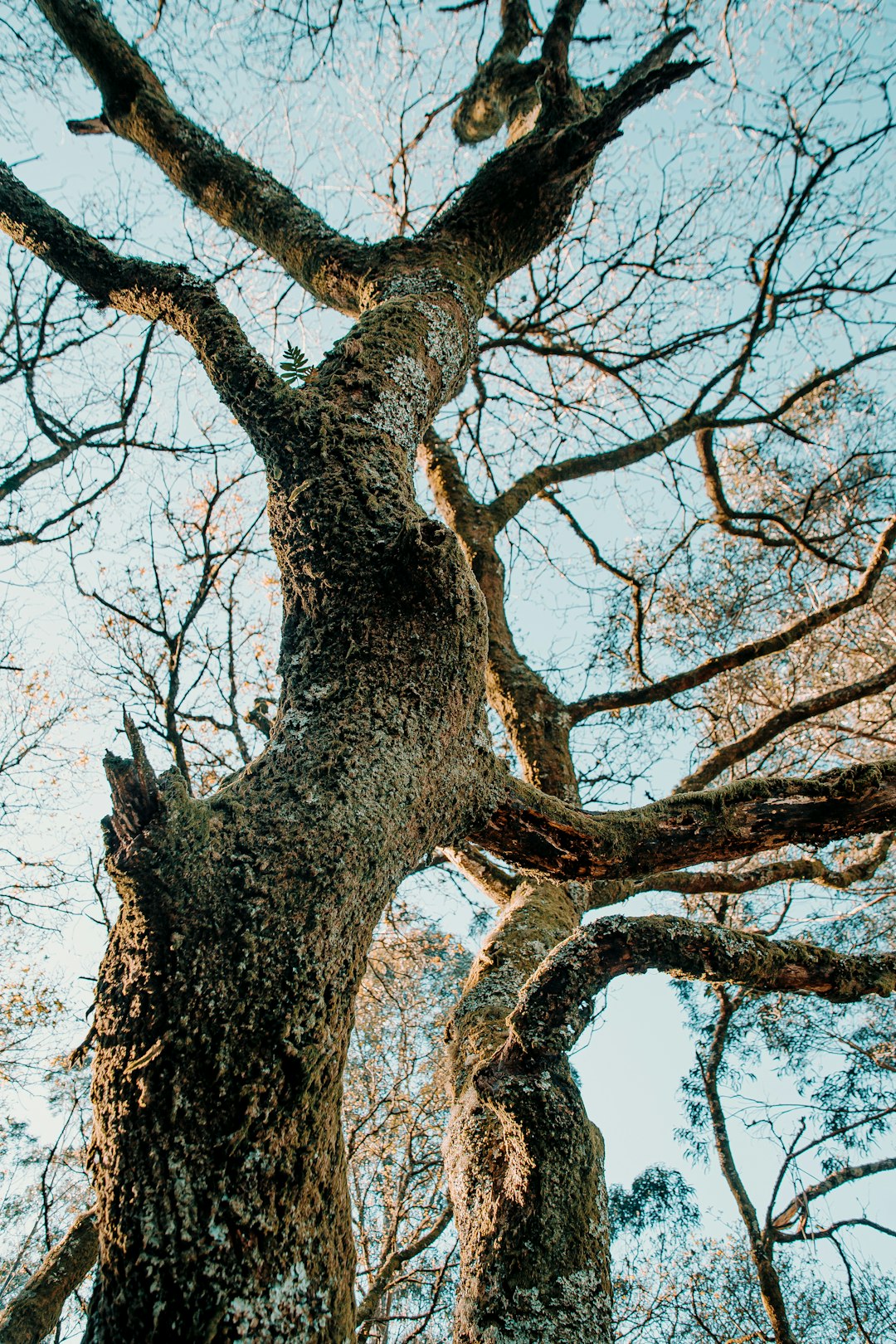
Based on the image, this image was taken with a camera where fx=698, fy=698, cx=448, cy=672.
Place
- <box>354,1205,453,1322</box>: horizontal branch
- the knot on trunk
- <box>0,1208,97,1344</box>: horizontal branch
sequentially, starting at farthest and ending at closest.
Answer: <box>354,1205,453,1322</box>: horizontal branch, <box>0,1208,97,1344</box>: horizontal branch, the knot on trunk

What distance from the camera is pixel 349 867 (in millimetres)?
1290

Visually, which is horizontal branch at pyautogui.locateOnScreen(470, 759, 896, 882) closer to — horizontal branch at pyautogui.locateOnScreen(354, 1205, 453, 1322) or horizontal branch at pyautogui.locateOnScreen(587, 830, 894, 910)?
horizontal branch at pyautogui.locateOnScreen(587, 830, 894, 910)

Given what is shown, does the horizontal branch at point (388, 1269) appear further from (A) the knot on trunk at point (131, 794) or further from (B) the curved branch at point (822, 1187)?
(A) the knot on trunk at point (131, 794)

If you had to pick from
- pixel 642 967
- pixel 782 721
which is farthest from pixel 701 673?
pixel 642 967

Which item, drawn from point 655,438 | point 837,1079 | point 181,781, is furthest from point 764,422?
point 837,1079

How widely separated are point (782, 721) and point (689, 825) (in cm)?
206

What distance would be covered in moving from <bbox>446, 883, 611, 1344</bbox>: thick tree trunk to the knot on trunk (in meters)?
1.32

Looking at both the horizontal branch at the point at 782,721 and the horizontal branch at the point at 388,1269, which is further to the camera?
the horizontal branch at the point at 388,1269

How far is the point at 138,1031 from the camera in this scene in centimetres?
107

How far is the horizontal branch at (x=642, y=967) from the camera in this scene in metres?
1.88

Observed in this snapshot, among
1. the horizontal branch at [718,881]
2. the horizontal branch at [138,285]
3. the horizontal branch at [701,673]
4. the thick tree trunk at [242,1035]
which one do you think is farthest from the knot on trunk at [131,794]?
the horizontal branch at [701,673]

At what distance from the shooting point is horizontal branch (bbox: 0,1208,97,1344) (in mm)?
3184

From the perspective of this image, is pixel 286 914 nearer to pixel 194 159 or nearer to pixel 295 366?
pixel 295 366

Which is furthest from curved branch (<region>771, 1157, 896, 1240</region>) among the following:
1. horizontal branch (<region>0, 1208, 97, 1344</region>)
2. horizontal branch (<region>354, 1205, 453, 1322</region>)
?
horizontal branch (<region>0, 1208, 97, 1344</region>)
